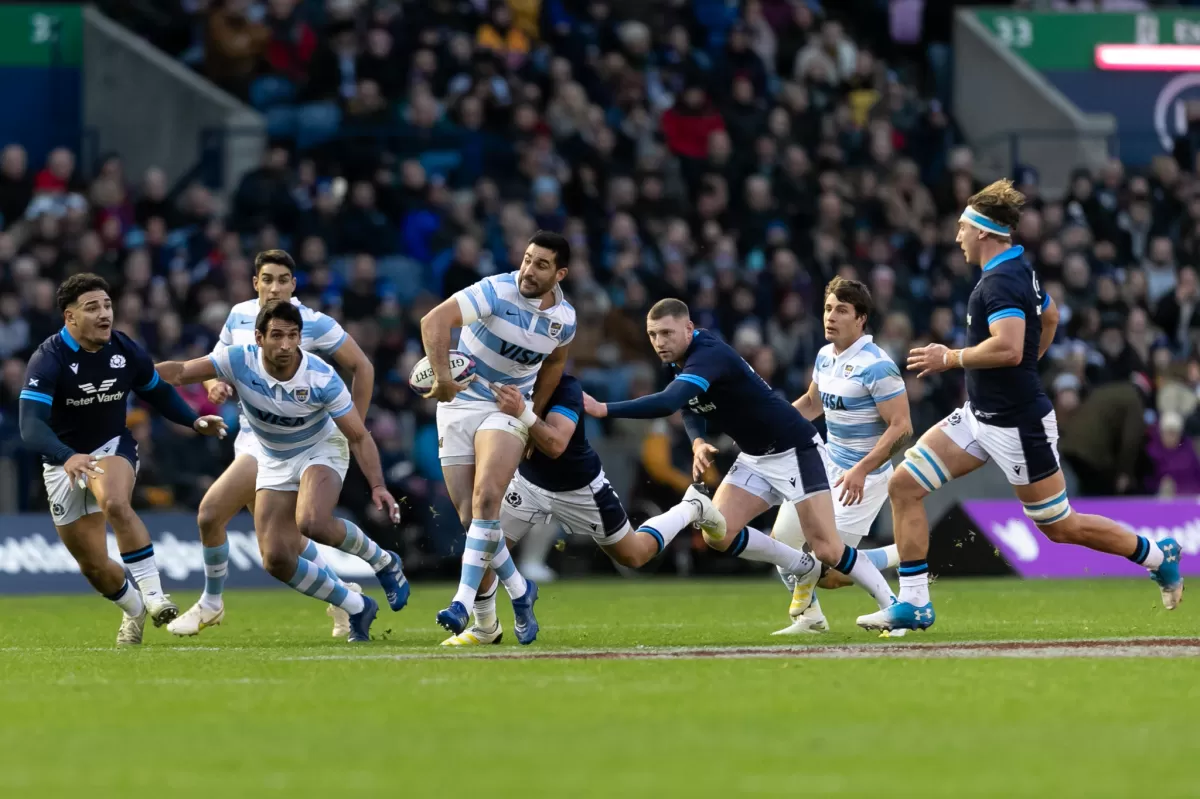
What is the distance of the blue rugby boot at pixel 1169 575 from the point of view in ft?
43.7

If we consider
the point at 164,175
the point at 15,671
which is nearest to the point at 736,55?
the point at 164,175

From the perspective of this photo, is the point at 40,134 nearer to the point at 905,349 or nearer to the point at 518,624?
the point at 905,349

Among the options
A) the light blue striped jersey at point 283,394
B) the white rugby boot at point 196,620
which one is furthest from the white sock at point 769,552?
the white rugby boot at point 196,620

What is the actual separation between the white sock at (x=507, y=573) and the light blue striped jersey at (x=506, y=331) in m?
0.89

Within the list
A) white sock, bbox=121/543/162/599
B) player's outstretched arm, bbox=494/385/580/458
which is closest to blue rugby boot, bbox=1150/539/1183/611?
player's outstretched arm, bbox=494/385/580/458

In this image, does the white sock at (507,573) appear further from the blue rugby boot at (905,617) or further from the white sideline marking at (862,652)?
the blue rugby boot at (905,617)

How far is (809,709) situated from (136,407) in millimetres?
13901

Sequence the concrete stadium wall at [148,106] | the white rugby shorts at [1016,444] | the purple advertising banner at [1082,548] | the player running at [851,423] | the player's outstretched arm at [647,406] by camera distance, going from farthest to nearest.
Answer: the concrete stadium wall at [148,106] → the purple advertising banner at [1082,548] → the player running at [851,423] → the white rugby shorts at [1016,444] → the player's outstretched arm at [647,406]

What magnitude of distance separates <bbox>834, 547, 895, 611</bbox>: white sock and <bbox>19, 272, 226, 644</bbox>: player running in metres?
3.95

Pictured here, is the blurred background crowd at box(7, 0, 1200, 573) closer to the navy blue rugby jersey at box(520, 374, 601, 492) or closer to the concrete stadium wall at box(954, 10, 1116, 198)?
the concrete stadium wall at box(954, 10, 1116, 198)

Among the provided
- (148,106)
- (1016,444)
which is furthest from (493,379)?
(148,106)

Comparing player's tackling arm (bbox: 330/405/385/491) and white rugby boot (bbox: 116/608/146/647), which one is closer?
player's tackling arm (bbox: 330/405/385/491)

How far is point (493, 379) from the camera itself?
1252 centimetres

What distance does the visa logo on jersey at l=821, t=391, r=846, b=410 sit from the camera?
45.5 feet
